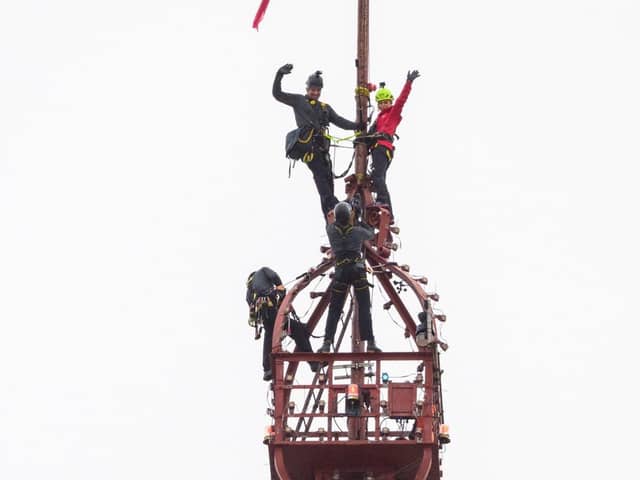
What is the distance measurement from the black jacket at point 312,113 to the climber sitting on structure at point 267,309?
4.02 m

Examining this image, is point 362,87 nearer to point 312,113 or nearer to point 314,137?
point 312,113

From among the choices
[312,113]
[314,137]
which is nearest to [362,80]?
[312,113]

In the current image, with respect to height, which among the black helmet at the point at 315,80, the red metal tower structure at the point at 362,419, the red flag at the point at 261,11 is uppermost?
the red flag at the point at 261,11

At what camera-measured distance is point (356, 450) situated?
6462cm

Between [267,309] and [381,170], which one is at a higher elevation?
[381,170]

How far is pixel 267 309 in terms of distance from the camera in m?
68.0

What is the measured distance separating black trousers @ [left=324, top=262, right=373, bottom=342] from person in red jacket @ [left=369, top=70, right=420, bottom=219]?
2.73 meters

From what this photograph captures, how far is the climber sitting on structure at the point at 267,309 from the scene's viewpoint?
67.8 metres

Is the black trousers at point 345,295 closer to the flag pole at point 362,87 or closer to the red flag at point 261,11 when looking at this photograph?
the flag pole at point 362,87

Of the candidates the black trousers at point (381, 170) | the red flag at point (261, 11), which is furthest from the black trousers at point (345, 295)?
the red flag at point (261, 11)

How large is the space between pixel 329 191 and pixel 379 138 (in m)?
1.64

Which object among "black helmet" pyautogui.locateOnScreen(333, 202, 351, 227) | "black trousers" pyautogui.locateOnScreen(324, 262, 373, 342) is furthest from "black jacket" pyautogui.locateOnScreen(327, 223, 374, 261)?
"black trousers" pyautogui.locateOnScreen(324, 262, 373, 342)

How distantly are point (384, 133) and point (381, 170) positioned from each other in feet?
3.05

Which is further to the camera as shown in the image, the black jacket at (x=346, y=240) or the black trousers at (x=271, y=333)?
the black jacket at (x=346, y=240)
